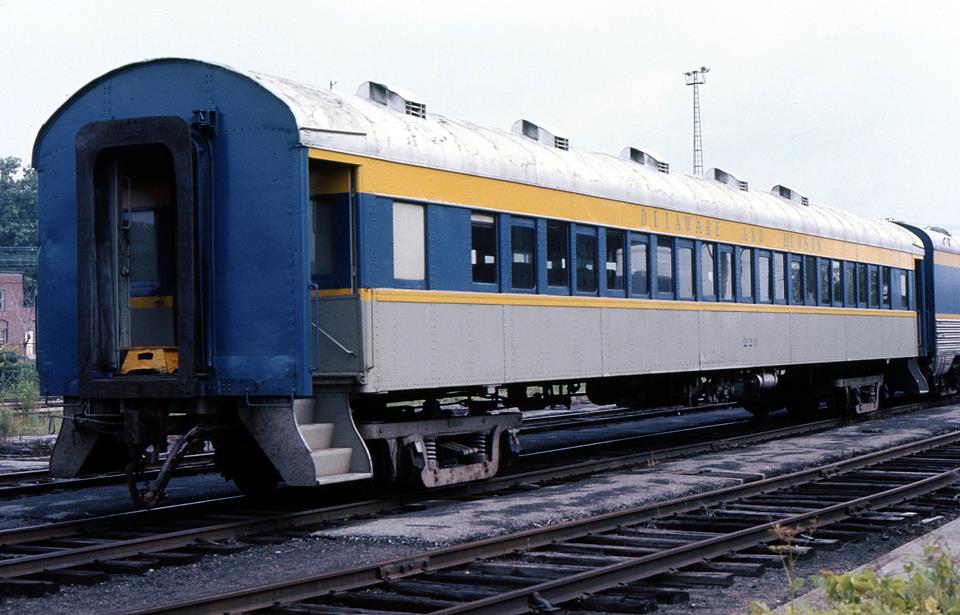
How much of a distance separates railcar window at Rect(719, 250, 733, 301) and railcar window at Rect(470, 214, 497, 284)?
5.54m

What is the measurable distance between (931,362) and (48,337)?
1925 centimetres

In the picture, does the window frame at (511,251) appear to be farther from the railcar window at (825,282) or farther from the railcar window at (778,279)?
the railcar window at (825,282)

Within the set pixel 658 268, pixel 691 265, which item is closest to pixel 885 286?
pixel 691 265

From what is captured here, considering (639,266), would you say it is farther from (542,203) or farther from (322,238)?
(322,238)

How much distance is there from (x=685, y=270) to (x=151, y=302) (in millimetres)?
7514

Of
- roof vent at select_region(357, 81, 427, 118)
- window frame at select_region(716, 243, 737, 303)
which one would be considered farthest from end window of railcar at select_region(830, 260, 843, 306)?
roof vent at select_region(357, 81, 427, 118)

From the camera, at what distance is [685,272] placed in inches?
606

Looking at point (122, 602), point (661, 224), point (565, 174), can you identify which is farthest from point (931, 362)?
point (122, 602)

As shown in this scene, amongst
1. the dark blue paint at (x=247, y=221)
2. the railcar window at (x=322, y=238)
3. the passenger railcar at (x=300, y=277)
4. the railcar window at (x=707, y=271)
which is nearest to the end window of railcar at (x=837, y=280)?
the railcar window at (x=707, y=271)

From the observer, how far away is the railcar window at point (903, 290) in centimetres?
2348

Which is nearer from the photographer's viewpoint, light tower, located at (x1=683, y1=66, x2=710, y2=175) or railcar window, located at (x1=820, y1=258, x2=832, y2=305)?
railcar window, located at (x1=820, y1=258, x2=832, y2=305)

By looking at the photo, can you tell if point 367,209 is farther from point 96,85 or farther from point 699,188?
point 699,188

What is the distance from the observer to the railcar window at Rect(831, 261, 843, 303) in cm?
2034

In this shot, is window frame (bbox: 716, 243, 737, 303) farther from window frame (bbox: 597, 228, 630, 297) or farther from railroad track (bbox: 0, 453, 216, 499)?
railroad track (bbox: 0, 453, 216, 499)
